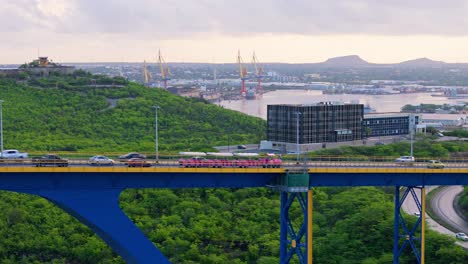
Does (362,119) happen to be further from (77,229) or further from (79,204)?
(79,204)

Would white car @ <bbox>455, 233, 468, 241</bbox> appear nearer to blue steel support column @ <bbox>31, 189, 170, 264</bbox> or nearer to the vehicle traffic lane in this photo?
the vehicle traffic lane

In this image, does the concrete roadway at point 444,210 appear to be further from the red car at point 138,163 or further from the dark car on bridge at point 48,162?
the dark car on bridge at point 48,162

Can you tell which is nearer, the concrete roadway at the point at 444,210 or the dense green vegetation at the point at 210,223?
the dense green vegetation at the point at 210,223

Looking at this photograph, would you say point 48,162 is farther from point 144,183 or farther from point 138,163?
point 144,183

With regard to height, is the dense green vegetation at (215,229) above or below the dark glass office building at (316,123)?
below

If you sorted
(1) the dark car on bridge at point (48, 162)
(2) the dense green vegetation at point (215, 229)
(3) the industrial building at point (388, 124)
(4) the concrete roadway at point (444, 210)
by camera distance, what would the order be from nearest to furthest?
(1) the dark car on bridge at point (48, 162) < (2) the dense green vegetation at point (215, 229) < (4) the concrete roadway at point (444, 210) < (3) the industrial building at point (388, 124)

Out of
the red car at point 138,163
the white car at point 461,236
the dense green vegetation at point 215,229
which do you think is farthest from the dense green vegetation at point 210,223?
the red car at point 138,163

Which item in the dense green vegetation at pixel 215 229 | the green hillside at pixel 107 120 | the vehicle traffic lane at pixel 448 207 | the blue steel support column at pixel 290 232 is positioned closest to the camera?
the blue steel support column at pixel 290 232
